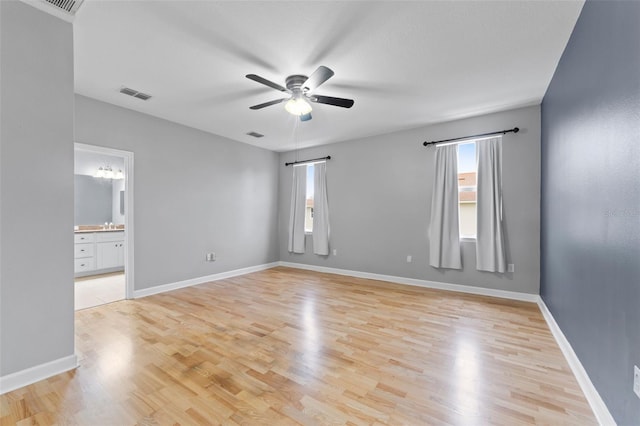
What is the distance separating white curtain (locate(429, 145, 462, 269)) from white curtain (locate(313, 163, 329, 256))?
7.06 feet

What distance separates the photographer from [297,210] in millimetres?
6117

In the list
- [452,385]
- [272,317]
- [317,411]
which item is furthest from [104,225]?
[452,385]

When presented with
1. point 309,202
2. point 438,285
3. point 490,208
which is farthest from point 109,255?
point 490,208

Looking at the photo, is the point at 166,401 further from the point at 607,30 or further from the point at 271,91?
the point at 607,30

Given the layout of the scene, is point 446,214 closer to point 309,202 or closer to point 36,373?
point 309,202

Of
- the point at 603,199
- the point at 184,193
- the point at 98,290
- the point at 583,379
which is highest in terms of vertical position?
the point at 184,193

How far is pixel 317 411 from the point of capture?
5.25 ft

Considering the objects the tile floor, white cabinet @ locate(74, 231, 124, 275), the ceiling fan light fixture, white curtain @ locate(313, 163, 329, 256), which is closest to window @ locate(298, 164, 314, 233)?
white curtain @ locate(313, 163, 329, 256)

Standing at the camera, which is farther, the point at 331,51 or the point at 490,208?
the point at 490,208

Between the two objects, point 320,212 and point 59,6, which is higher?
point 59,6

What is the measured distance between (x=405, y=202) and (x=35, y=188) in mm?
4573

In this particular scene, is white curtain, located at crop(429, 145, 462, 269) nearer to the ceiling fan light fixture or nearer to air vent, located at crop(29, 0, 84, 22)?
the ceiling fan light fixture

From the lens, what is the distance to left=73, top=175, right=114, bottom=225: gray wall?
218 inches

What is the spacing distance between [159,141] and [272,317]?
127 inches
